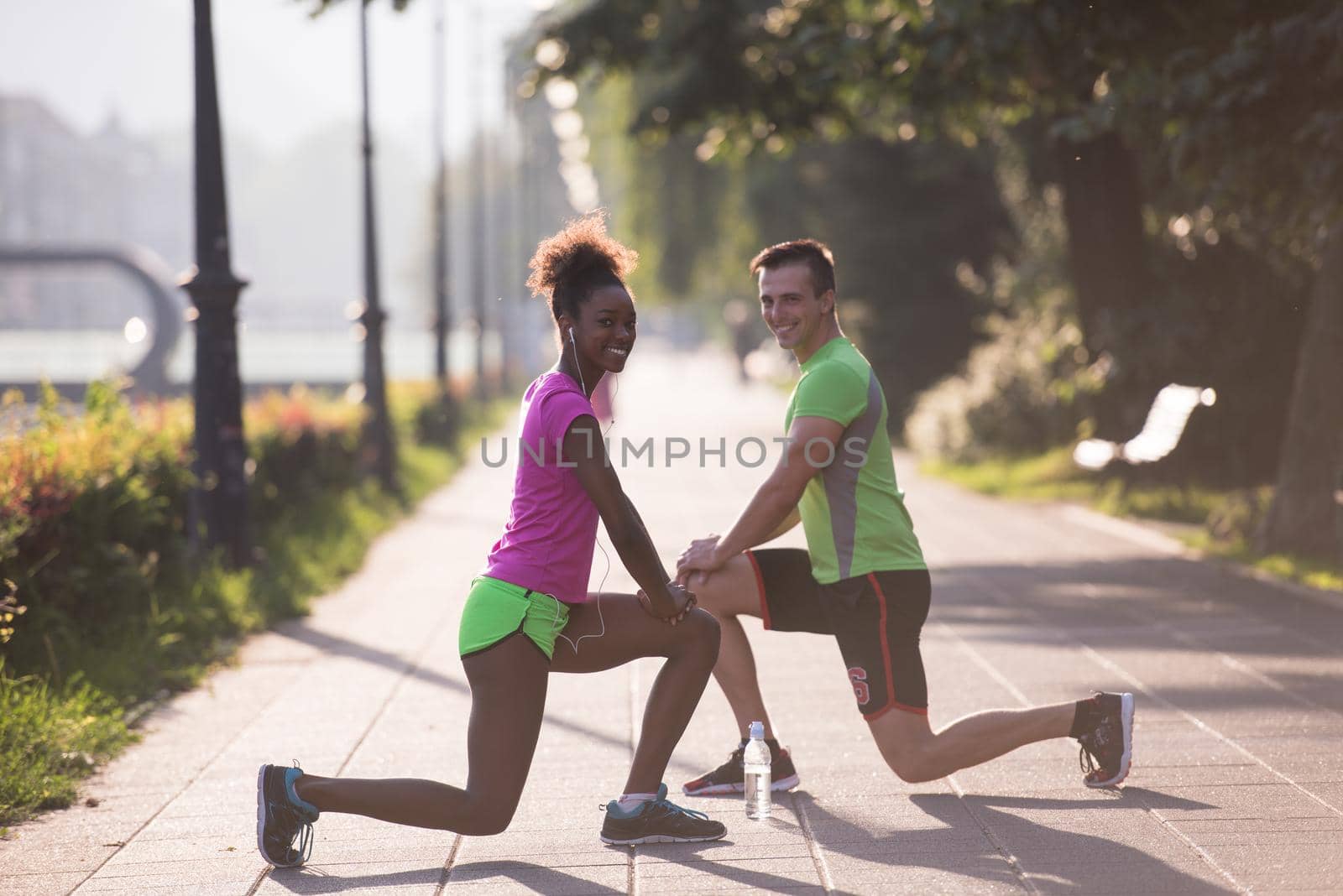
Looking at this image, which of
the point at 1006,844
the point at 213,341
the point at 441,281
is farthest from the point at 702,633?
the point at 441,281

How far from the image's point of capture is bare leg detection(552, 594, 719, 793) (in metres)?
5.24

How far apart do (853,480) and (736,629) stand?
75 cm

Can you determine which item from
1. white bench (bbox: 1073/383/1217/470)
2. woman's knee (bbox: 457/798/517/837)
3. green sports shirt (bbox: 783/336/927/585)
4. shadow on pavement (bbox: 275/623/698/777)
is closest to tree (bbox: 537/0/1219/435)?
white bench (bbox: 1073/383/1217/470)

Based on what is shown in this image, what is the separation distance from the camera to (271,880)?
5090mm

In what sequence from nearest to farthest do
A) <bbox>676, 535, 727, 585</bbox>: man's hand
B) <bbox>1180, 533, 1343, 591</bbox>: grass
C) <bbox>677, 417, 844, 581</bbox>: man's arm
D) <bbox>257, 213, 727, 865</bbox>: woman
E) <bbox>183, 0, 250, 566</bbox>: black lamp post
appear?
<bbox>257, 213, 727, 865</bbox>: woman, <bbox>677, 417, 844, 581</bbox>: man's arm, <bbox>676, 535, 727, 585</bbox>: man's hand, <bbox>1180, 533, 1343, 591</bbox>: grass, <bbox>183, 0, 250, 566</bbox>: black lamp post

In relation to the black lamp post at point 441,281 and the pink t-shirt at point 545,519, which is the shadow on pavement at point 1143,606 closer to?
the pink t-shirt at point 545,519

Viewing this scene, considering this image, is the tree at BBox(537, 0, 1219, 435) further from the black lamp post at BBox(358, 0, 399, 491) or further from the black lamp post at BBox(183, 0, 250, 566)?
the black lamp post at BBox(183, 0, 250, 566)

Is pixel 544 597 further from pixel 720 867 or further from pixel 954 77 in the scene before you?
pixel 954 77

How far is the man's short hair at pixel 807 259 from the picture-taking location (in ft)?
18.7

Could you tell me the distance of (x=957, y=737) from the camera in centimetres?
564

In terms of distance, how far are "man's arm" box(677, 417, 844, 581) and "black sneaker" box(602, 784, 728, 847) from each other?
2.92 feet

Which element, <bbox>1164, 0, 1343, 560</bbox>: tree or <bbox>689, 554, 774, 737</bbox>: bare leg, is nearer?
<bbox>689, 554, 774, 737</bbox>: bare leg

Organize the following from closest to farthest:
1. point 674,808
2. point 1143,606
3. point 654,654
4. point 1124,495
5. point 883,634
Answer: point 654,654
point 674,808
point 883,634
point 1143,606
point 1124,495

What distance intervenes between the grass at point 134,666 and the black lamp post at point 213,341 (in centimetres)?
44
